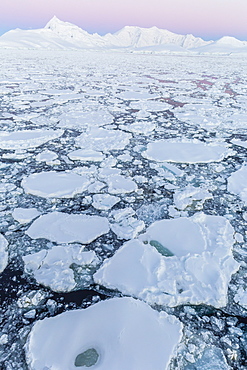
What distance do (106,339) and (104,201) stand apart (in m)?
1.43

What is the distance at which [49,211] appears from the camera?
2.44 m

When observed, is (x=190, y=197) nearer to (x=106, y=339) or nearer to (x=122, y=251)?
(x=122, y=251)

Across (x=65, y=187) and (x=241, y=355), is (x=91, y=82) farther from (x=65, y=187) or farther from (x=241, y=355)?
(x=241, y=355)

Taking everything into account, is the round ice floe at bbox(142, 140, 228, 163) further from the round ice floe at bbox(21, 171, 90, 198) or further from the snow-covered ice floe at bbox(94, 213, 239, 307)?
the snow-covered ice floe at bbox(94, 213, 239, 307)

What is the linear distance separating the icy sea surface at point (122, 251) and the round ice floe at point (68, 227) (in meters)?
0.01

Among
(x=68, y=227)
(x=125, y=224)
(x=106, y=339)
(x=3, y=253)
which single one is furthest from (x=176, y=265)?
(x=3, y=253)

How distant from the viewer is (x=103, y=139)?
4301mm

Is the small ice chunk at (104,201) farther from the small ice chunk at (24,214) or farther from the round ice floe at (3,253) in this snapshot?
the round ice floe at (3,253)

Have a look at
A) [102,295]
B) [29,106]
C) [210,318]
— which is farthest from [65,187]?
[29,106]

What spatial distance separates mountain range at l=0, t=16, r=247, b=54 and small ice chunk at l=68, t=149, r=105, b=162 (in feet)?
179

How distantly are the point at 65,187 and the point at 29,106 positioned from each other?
4.60 m

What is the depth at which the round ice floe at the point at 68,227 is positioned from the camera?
2.11 meters

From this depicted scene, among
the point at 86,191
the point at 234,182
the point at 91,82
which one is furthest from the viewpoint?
the point at 91,82

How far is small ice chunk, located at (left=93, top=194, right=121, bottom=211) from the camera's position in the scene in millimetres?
2529
